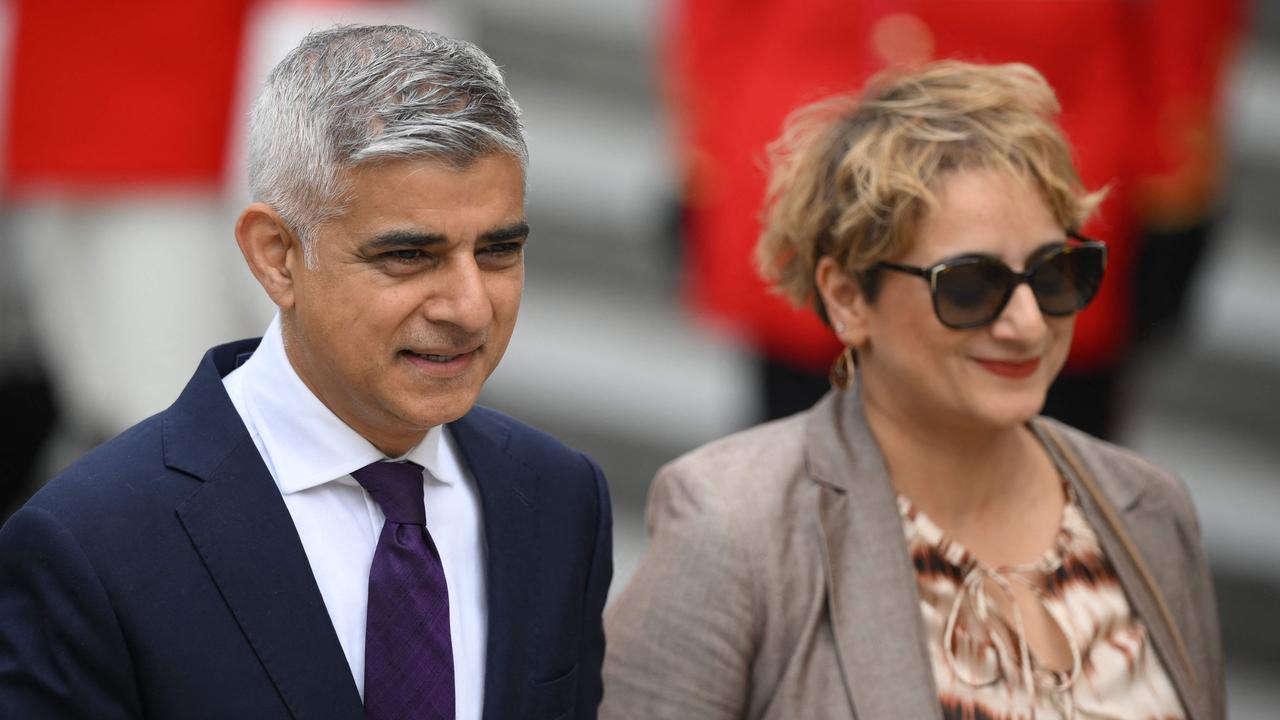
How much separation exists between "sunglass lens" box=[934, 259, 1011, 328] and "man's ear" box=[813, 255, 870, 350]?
0.16 meters

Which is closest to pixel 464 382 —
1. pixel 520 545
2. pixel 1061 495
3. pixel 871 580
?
pixel 520 545

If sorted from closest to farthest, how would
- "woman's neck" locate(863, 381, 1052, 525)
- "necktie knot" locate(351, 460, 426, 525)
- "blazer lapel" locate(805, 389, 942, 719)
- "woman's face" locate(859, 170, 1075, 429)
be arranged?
"necktie knot" locate(351, 460, 426, 525) < "blazer lapel" locate(805, 389, 942, 719) < "woman's face" locate(859, 170, 1075, 429) < "woman's neck" locate(863, 381, 1052, 525)

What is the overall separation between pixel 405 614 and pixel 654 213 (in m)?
3.46

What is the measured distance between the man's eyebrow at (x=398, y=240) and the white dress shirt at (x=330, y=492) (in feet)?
0.75

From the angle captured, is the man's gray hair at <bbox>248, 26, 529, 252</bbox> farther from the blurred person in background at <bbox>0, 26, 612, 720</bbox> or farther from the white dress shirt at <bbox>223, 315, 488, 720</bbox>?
the white dress shirt at <bbox>223, 315, 488, 720</bbox>

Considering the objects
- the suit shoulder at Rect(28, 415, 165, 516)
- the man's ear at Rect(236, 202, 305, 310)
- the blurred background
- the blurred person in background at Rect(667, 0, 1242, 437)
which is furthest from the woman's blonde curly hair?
the suit shoulder at Rect(28, 415, 165, 516)

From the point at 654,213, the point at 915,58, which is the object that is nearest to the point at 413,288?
the point at 915,58

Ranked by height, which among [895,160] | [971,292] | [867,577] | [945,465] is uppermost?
[895,160]

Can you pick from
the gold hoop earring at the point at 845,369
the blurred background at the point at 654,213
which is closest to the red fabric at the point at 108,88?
the blurred background at the point at 654,213

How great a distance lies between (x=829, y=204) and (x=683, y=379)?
108 inches

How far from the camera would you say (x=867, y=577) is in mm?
2502

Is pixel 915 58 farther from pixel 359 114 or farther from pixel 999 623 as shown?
pixel 359 114

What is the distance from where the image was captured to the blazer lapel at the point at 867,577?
7.91ft

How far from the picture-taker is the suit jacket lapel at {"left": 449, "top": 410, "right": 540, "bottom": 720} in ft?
6.93
